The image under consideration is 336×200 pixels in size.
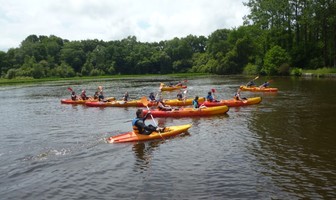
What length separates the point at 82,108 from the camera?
28219 mm

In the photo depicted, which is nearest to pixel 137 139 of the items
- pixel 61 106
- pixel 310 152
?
pixel 310 152

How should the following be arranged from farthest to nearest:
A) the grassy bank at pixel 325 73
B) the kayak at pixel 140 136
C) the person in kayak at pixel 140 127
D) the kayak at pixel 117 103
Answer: the grassy bank at pixel 325 73
the kayak at pixel 117 103
the person in kayak at pixel 140 127
the kayak at pixel 140 136

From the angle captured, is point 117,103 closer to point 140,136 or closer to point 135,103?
point 135,103

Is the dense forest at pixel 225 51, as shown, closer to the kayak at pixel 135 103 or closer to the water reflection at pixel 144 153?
the kayak at pixel 135 103

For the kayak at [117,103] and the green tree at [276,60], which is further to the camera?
the green tree at [276,60]

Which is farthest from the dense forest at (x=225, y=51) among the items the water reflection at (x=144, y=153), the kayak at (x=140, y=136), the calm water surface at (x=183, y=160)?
the water reflection at (x=144, y=153)

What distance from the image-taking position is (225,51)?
90.1m

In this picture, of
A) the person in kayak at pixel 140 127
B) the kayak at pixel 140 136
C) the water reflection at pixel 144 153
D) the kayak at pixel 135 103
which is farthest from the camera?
the kayak at pixel 135 103

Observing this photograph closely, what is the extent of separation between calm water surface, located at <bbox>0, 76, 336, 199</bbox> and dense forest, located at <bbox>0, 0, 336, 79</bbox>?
134 feet

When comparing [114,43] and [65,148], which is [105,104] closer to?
[65,148]

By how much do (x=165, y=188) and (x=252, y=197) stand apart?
97.8 inches

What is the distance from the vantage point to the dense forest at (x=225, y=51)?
196 ft

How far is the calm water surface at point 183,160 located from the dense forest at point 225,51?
40.9 meters

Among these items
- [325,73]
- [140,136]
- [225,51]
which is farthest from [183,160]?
[225,51]
